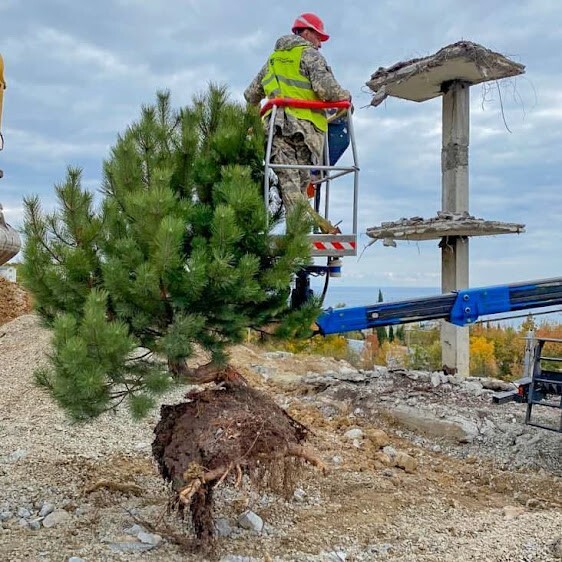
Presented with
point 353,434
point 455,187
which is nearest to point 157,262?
point 353,434

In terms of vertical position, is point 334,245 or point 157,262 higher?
point 334,245

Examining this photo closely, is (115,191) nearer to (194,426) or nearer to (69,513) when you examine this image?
(194,426)

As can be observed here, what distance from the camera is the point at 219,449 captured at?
4.04 metres

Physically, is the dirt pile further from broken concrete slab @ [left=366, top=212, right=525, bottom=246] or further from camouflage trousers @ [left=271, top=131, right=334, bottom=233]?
camouflage trousers @ [left=271, top=131, right=334, bottom=233]

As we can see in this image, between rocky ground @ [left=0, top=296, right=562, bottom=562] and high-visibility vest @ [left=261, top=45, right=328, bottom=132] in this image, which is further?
high-visibility vest @ [left=261, top=45, right=328, bottom=132]

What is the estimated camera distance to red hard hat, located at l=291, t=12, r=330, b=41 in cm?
512

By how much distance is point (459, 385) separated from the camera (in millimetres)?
9250

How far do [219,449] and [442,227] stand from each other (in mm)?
6013

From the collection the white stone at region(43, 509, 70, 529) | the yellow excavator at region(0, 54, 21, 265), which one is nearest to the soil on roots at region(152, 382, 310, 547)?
the white stone at region(43, 509, 70, 529)

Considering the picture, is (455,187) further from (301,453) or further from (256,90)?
(301,453)

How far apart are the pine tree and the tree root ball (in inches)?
11.7

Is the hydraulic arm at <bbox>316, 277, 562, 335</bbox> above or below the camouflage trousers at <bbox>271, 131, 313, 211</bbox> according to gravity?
below

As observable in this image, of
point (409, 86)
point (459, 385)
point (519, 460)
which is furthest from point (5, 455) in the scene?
point (409, 86)

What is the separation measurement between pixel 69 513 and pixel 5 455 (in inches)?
72.4
